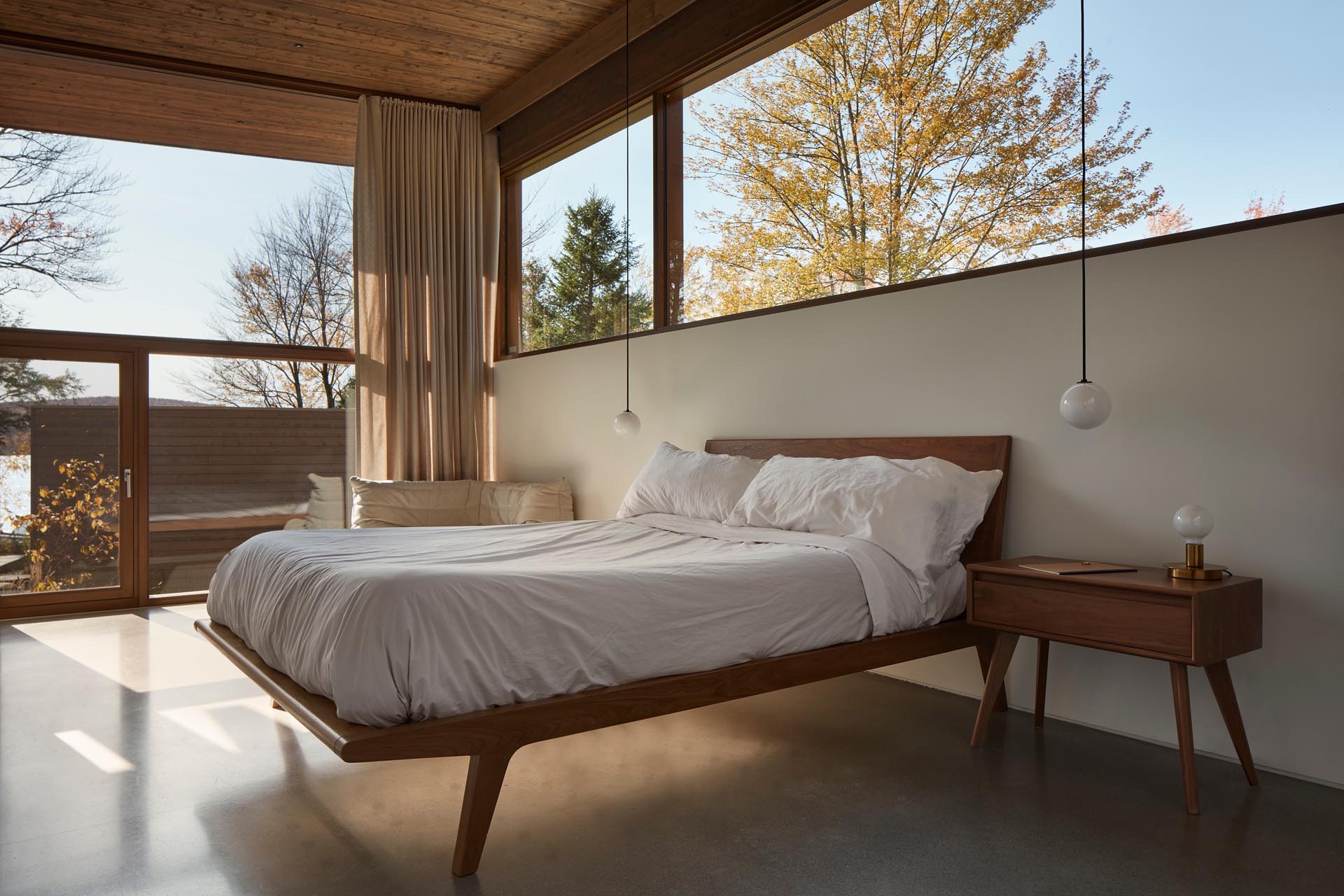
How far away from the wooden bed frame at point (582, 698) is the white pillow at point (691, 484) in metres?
0.74

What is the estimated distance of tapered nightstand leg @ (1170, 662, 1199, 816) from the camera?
7.69 ft

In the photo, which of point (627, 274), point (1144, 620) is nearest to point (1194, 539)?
point (1144, 620)

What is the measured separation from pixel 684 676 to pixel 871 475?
118 centimetres

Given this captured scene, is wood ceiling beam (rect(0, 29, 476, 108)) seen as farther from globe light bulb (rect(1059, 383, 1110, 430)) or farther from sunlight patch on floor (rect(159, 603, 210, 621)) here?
globe light bulb (rect(1059, 383, 1110, 430))

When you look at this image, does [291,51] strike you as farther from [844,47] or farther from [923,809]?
[923,809]

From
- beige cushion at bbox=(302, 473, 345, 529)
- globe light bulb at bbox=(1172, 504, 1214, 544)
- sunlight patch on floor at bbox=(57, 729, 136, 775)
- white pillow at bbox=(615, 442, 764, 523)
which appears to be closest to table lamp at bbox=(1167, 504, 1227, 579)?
globe light bulb at bbox=(1172, 504, 1214, 544)

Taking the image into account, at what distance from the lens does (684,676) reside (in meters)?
2.45

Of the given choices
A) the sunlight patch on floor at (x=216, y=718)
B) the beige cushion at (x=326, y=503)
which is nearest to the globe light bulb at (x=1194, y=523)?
the sunlight patch on floor at (x=216, y=718)

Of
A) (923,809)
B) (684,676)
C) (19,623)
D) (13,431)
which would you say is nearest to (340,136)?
(13,431)

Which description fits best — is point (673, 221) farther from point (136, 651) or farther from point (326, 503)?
point (136, 651)

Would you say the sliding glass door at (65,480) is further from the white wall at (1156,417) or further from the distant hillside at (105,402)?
the white wall at (1156,417)

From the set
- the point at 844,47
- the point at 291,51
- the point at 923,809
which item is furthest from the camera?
the point at 291,51

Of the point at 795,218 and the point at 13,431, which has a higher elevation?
the point at 795,218

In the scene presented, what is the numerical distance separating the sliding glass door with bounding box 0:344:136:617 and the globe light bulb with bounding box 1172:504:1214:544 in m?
5.59
